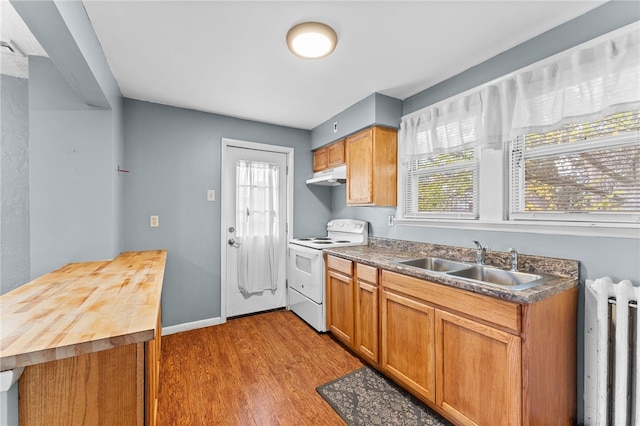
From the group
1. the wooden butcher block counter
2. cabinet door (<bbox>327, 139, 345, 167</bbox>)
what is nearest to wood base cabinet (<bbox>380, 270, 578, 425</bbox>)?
the wooden butcher block counter

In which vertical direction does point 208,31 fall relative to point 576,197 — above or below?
above

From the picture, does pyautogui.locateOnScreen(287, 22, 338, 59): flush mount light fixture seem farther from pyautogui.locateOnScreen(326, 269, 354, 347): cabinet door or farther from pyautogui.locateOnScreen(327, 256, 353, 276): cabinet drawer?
pyautogui.locateOnScreen(326, 269, 354, 347): cabinet door

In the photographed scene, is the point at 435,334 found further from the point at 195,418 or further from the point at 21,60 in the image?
the point at 21,60

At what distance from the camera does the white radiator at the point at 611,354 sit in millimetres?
1371

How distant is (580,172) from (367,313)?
172cm

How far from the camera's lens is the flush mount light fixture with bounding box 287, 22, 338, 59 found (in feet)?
5.48

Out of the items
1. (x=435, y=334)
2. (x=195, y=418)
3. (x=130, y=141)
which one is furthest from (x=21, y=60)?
(x=435, y=334)

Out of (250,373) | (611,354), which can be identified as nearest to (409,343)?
(611,354)

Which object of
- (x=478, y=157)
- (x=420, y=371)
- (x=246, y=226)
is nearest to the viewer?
(x=420, y=371)

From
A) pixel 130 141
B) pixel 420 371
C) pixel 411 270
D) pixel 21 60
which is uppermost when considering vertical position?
pixel 21 60

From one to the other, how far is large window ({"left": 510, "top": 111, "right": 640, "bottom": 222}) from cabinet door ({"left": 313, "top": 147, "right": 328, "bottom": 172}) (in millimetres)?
2120

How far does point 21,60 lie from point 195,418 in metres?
2.83

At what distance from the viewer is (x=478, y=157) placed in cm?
218

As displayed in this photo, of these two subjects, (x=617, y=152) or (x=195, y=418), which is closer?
(x=617, y=152)
